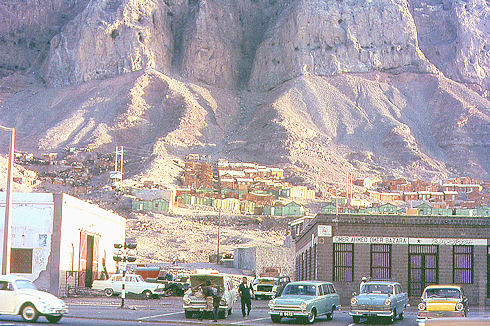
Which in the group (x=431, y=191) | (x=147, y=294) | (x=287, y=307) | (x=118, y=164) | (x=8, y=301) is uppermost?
(x=118, y=164)

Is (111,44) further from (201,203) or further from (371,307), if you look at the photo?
(371,307)

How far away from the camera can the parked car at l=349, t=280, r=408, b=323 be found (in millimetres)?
37250

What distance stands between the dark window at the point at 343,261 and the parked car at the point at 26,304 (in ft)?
69.2

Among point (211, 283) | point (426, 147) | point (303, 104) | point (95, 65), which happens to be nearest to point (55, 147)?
point (95, 65)

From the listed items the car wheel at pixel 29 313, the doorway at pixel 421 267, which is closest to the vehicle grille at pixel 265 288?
the doorway at pixel 421 267

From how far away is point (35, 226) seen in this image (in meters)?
Result: 51.3

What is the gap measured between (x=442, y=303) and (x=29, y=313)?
45.9 feet

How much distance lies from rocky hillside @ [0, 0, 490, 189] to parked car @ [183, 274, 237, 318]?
108m

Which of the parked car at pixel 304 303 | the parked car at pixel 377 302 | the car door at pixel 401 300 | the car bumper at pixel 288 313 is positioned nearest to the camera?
the car bumper at pixel 288 313

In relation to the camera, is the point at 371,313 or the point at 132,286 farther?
the point at 132,286

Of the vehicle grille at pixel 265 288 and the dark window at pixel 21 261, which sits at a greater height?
the dark window at pixel 21 261

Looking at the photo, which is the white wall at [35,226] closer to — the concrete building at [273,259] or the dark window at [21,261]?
the dark window at [21,261]

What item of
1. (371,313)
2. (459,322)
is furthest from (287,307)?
(459,322)

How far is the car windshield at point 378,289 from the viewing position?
38500mm
